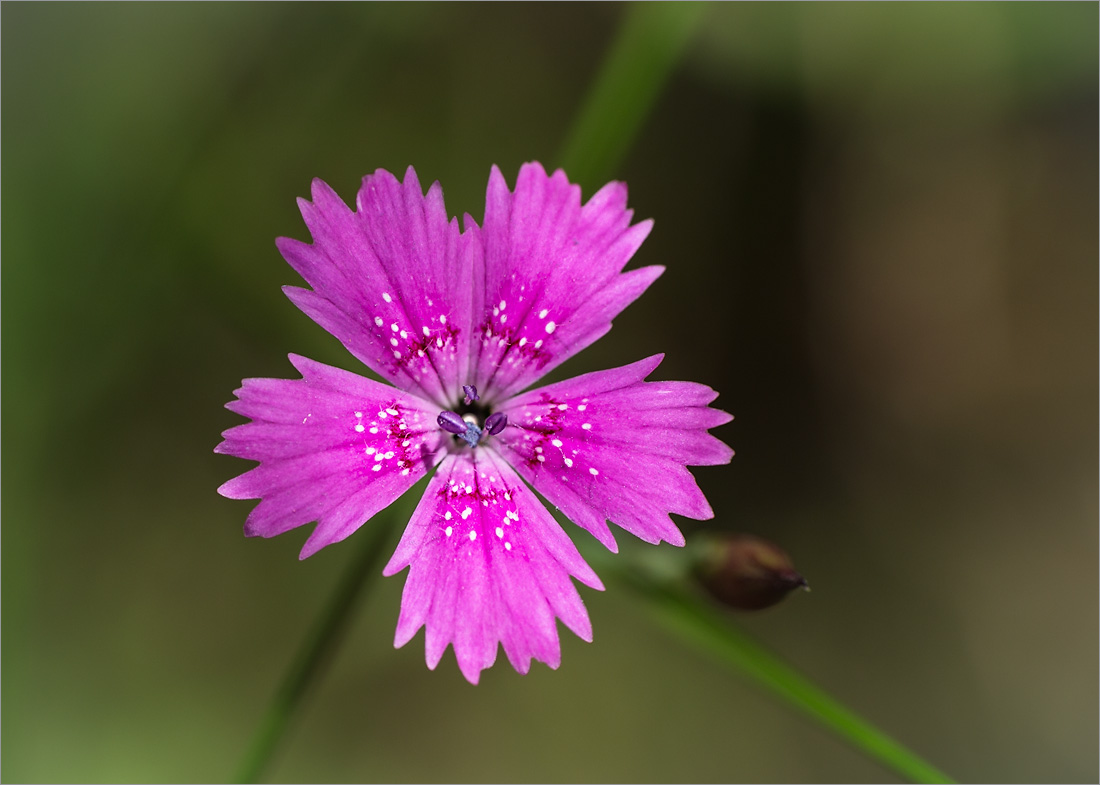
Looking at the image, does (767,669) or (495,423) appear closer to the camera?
(495,423)

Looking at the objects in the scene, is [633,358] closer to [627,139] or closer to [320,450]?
[627,139]

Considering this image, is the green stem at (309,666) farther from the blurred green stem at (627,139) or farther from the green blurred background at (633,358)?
the green blurred background at (633,358)

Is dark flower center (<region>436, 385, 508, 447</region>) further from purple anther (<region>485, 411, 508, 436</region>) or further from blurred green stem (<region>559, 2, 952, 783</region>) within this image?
blurred green stem (<region>559, 2, 952, 783</region>)

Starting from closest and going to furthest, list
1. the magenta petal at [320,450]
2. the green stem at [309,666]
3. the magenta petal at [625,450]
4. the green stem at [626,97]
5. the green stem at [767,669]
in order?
the magenta petal at [320,450], the magenta petal at [625,450], the green stem at [767,669], the green stem at [309,666], the green stem at [626,97]

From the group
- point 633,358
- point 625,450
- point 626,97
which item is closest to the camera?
point 625,450

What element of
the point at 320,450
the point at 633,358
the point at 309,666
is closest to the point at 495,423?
the point at 320,450

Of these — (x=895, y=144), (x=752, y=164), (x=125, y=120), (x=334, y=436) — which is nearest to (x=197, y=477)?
(x=125, y=120)

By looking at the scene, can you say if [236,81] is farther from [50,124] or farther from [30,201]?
[30,201]

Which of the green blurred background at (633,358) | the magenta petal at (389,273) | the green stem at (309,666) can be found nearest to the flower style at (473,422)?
the magenta petal at (389,273)
